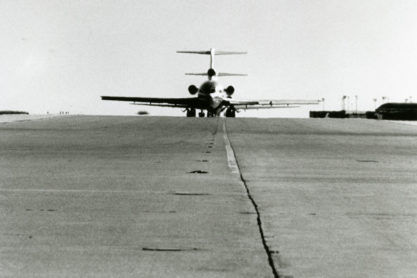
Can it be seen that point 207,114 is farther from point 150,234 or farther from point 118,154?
point 150,234

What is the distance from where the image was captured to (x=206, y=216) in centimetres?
1188

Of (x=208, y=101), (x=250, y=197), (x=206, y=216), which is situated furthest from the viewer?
(x=208, y=101)

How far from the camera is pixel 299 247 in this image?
9.42 m

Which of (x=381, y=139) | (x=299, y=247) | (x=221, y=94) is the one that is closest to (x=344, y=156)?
(x=381, y=139)

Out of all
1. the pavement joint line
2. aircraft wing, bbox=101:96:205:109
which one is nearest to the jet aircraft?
aircraft wing, bbox=101:96:205:109

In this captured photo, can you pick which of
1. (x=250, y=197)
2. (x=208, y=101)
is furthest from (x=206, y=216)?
(x=208, y=101)

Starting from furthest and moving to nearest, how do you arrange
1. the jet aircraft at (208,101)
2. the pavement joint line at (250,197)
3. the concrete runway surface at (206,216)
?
1. the jet aircraft at (208,101)
2. the pavement joint line at (250,197)
3. the concrete runway surface at (206,216)

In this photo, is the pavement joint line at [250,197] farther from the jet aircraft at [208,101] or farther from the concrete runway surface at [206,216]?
the jet aircraft at [208,101]

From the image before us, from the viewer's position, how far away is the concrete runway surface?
8477 mm

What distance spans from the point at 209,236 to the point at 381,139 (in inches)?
1102

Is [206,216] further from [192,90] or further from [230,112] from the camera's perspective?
[192,90]

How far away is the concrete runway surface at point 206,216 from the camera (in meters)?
8.48

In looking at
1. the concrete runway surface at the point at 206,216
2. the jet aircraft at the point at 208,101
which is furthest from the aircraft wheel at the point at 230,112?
the concrete runway surface at the point at 206,216

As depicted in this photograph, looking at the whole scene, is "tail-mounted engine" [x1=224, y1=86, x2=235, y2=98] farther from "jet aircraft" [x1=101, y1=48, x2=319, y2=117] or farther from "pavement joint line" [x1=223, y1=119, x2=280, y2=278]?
"pavement joint line" [x1=223, y1=119, x2=280, y2=278]
